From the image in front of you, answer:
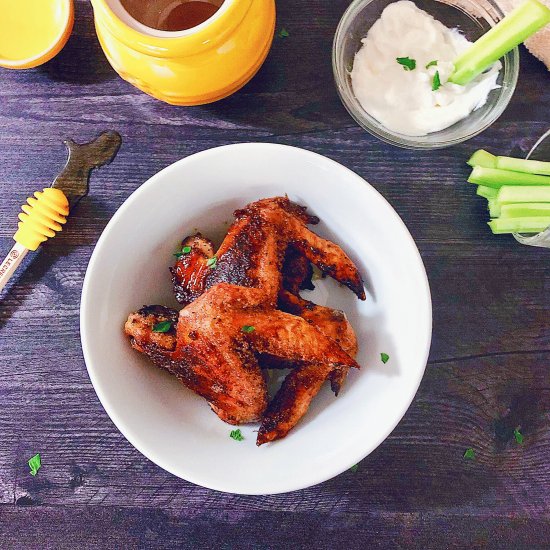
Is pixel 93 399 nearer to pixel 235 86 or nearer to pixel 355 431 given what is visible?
pixel 355 431

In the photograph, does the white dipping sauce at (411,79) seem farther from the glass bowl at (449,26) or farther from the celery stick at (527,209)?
the celery stick at (527,209)

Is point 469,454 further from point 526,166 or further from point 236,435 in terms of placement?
point 526,166

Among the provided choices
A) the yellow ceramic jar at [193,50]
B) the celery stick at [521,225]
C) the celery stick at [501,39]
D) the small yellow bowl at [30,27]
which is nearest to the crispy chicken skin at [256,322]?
the yellow ceramic jar at [193,50]

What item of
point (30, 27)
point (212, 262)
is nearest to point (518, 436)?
point (212, 262)

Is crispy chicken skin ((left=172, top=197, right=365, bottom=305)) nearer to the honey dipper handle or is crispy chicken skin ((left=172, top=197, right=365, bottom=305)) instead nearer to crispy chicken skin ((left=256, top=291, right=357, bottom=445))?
crispy chicken skin ((left=256, top=291, right=357, bottom=445))

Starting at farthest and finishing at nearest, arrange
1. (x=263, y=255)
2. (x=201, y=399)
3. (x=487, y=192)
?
(x=487, y=192) → (x=201, y=399) → (x=263, y=255)
